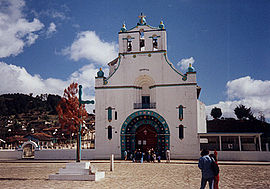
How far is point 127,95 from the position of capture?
29.0 m

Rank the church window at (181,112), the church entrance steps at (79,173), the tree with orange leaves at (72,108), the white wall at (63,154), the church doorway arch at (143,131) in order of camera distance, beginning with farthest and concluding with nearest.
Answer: the white wall at (63,154), the church doorway arch at (143,131), the church window at (181,112), the tree with orange leaves at (72,108), the church entrance steps at (79,173)

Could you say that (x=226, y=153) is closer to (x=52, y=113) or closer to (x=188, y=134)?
(x=188, y=134)

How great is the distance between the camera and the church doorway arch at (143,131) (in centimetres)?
2795

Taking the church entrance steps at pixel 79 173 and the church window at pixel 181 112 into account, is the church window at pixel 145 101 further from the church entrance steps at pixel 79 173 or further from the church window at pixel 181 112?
the church entrance steps at pixel 79 173

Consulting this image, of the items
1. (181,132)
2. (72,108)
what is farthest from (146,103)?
(72,108)

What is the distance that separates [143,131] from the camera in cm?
2859

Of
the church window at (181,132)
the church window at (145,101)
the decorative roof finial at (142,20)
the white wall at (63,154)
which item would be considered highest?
the decorative roof finial at (142,20)

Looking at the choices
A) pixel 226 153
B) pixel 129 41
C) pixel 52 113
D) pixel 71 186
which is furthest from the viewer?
pixel 52 113

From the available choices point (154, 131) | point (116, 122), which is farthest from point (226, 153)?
point (116, 122)

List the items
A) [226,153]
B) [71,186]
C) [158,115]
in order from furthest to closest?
1. [158,115]
2. [226,153]
3. [71,186]

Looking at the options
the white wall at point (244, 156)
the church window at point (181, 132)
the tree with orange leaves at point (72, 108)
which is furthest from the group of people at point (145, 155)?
the tree with orange leaves at point (72, 108)

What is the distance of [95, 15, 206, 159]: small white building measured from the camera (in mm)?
27719

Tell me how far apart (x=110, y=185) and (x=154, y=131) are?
16712 millimetres

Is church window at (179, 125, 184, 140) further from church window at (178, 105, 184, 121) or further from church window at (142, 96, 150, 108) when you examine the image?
church window at (142, 96, 150, 108)
